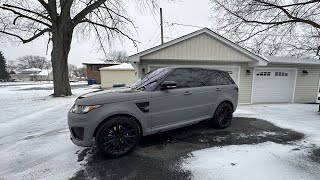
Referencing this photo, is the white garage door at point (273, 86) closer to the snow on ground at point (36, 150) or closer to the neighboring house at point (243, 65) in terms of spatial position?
the neighboring house at point (243, 65)

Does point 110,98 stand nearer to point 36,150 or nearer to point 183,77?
point 183,77

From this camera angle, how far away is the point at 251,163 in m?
2.86

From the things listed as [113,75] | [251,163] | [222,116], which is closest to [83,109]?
[251,163]

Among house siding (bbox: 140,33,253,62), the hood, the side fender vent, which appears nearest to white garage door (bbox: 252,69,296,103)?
house siding (bbox: 140,33,253,62)

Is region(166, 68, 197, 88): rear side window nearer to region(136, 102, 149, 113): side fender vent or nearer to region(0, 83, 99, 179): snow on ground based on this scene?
region(136, 102, 149, 113): side fender vent

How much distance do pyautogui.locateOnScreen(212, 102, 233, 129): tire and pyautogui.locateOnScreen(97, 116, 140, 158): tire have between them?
2.38 metres

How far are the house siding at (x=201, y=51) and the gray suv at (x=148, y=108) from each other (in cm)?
348

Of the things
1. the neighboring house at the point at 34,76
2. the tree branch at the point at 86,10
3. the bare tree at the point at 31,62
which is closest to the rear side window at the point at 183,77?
the tree branch at the point at 86,10

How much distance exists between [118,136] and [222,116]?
3047 millimetres

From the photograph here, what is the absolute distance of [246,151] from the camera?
3.30 meters

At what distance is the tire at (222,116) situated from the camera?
442cm

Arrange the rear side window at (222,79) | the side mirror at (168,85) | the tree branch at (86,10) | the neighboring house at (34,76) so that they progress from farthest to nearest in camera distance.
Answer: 1. the neighboring house at (34,76)
2. the tree branch at (86,10)
3. the rear side window at (222,79)
4. the side mirror at (168,85)

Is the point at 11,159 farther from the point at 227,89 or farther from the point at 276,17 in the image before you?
the point at 276,17

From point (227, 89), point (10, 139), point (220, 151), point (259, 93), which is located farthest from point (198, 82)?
point (259, 93)
